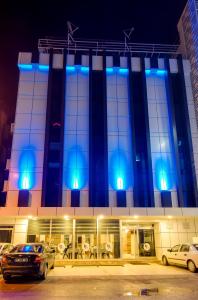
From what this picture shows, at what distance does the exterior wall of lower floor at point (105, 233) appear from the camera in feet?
64.9

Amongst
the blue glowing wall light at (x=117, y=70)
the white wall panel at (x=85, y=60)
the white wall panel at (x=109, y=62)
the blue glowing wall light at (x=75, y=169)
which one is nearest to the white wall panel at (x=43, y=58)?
the white wall panel at (x=85, y=60)

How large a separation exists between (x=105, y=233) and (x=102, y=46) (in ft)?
68.9

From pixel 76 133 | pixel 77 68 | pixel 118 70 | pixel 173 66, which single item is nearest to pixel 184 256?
pixel 76 133

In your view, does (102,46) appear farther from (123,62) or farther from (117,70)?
(117,70)

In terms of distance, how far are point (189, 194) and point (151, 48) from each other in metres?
18.3

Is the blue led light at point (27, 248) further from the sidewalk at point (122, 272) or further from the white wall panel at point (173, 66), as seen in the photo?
the white wall panel at point (173, 66)

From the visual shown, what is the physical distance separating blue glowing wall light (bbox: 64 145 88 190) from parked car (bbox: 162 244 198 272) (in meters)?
9.16

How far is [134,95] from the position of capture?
1033 inches

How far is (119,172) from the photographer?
2269 cm

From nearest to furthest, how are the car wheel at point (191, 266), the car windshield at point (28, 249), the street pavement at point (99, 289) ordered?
the street pavement at point (99, 289)
the car windshield at point (28, 249)
the car wheel at point (191, 266)

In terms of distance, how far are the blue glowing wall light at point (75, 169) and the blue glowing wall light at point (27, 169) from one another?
2905mm

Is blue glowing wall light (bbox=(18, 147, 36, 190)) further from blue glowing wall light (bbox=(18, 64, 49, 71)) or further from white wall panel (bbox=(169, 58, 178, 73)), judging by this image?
white wall panel (bbox=(169, 58, 178, 73))

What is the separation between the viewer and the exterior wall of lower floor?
19.8 m

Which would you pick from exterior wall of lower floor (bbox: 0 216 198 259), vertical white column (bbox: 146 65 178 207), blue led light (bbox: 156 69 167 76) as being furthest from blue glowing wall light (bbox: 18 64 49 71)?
exterior wall of lower floor (bbox: 0 216 198 259)
